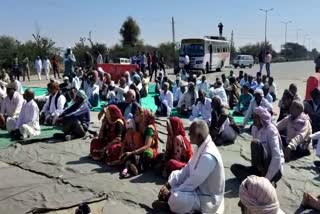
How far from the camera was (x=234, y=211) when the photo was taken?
5.14m

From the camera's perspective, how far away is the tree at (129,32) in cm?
5084

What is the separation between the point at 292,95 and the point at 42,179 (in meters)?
4.98

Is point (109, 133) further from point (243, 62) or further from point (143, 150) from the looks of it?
point (243, 62)

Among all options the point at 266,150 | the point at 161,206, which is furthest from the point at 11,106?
the point at 266,150

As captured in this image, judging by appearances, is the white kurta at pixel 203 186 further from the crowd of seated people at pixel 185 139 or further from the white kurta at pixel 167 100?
the white kurta at pixel 167 100

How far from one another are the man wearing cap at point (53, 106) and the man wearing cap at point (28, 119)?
1.19 metres

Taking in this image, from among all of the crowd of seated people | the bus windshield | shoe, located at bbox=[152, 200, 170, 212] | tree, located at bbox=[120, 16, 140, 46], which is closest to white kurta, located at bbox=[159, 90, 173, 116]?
the crowd of seated people

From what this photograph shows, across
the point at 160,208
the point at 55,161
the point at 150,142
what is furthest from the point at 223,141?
the point at 160,208

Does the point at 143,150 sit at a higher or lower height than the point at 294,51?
higher

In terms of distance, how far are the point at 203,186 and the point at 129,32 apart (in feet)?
156

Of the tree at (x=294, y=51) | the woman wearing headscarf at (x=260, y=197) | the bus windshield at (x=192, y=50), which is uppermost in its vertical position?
the bus windshield at (x=192, y=50)

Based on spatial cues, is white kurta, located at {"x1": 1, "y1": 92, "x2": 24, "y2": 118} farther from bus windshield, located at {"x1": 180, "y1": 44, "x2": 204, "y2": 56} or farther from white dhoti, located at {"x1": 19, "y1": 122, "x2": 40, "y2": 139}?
bus windshield, located at {"x1": 180, "y1": 44, "x2": 204, "y2": 56}

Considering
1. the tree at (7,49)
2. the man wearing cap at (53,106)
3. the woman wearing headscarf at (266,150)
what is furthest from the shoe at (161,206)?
the tree at (7,49)

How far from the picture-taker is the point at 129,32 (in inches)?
2016
